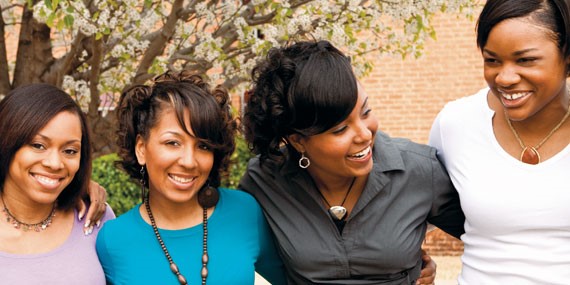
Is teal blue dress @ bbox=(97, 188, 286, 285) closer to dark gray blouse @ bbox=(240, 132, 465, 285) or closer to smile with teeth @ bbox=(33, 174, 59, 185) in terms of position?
dark gray blouse @ bbox=(240, 132, 465, 285)

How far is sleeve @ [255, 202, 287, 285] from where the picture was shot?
3.60 meters

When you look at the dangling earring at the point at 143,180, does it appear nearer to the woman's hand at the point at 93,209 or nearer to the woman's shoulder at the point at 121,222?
the woman's shoulder at the point at 121,222

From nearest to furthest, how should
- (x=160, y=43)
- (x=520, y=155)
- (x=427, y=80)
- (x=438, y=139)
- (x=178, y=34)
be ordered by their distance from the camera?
1. (x=520, y=155)
2. (x=438, y=139)
3. (x=160, y=43)
4. (x=178, y=34)
5. (x=427, y=80)

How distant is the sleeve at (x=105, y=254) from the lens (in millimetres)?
3438

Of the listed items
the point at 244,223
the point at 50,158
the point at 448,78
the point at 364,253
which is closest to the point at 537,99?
the point at 364,253

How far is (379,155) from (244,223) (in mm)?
696

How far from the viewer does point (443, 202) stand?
11.8 feet

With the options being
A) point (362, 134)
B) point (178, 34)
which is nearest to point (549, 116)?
point (362, 134)

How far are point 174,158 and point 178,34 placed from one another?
2.38 meters

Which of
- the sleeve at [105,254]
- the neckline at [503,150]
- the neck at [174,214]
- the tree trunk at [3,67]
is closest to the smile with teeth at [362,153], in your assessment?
the neckline at [503,150]

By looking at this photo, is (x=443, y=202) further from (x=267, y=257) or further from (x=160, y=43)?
(x=160, y=43)

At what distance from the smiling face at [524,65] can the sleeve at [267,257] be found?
48.1 inches

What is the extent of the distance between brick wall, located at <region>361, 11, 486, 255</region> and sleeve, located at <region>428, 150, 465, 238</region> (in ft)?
25.9

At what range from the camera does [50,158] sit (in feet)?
10.9
